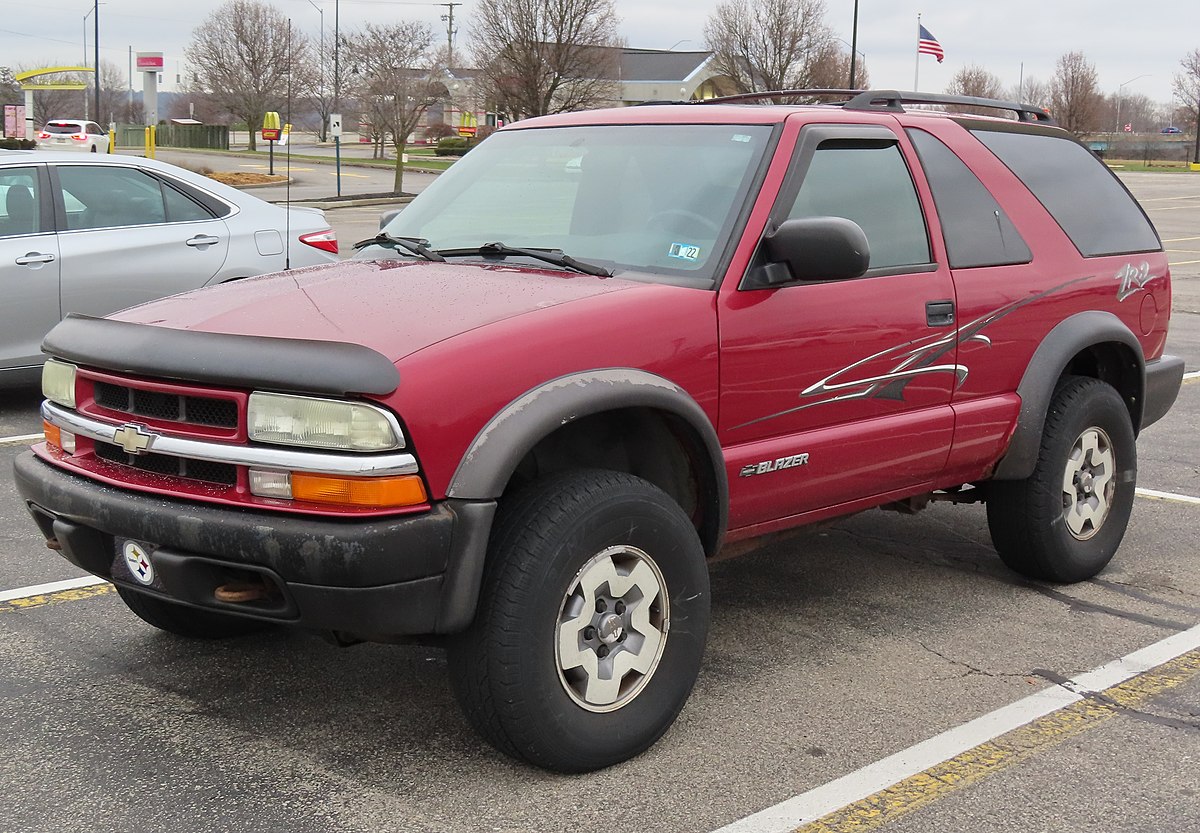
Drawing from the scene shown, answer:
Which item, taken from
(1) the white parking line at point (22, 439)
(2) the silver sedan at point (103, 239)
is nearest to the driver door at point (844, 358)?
(2) the silver sedan at point (103, 239)

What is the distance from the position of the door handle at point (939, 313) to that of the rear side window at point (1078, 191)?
91cm

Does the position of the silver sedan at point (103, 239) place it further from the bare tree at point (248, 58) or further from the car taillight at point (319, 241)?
the bare tree at point (248, 58)

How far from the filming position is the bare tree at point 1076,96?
79.9 metres

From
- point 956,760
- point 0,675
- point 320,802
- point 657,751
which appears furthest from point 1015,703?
point 0,675

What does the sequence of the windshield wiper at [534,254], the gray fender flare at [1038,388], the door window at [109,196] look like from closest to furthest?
1. the windshield wiper at [534,254]
2. the gray fender flare at [1038,388]
3. the door window at [109,196]

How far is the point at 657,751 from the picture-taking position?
3689mm

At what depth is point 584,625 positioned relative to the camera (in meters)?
3.48

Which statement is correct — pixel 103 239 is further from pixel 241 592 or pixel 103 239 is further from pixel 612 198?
pixel 241 592

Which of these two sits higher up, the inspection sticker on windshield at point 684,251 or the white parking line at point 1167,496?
the inspection sticker on windshield at point 684,251

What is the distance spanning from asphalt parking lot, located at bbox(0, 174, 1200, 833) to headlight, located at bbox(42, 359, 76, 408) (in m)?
0.90

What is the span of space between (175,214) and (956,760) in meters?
6.61

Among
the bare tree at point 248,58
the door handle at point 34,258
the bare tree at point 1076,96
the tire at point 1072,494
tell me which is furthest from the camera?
the bare tree at point 1076,96

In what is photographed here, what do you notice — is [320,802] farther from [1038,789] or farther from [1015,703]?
[1015,703]

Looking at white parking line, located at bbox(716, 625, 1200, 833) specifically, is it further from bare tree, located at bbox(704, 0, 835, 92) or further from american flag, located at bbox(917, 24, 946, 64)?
bare tree, located at bbox(704, 0, 835, 92)
